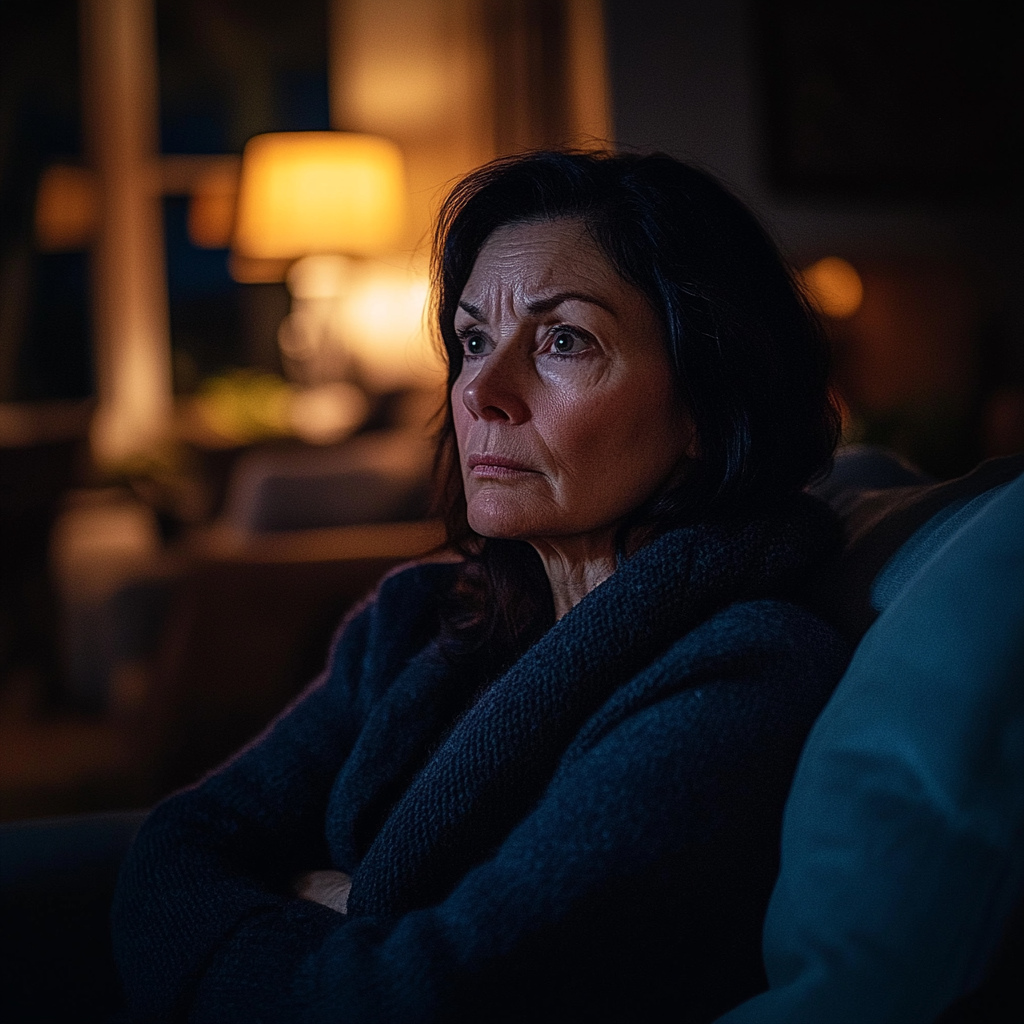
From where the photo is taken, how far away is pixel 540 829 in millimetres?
700

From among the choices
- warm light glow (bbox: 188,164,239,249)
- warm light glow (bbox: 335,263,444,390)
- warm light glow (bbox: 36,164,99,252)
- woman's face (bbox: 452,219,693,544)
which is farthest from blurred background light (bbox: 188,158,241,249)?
woman's face (bbox: 452,219,693,544)

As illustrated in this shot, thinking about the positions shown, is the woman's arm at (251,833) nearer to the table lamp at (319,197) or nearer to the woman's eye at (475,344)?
the woman's eye at (475,344)

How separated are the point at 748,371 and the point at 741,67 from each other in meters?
3.23

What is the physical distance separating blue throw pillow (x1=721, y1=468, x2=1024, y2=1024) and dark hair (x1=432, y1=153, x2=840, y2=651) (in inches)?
10.6

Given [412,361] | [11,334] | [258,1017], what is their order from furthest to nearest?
1. [11,334]
2. [412,361]
3. [258,1017]

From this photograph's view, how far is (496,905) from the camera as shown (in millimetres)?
667

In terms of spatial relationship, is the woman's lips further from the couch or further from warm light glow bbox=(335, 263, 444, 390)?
warm light glow bbox=(335, 263, 444, 390)

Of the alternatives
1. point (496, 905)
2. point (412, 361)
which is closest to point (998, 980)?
point (496, 905)

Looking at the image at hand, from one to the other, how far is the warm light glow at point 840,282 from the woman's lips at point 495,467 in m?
3.33

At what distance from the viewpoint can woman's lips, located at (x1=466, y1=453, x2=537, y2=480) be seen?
953 millimetres

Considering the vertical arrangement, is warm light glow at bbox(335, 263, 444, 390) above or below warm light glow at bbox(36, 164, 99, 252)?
below

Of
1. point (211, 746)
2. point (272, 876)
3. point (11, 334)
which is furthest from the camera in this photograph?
point (11, 334)

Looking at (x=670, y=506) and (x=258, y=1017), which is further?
(x=670, y=506)

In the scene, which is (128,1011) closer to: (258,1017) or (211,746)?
(258,1017)
